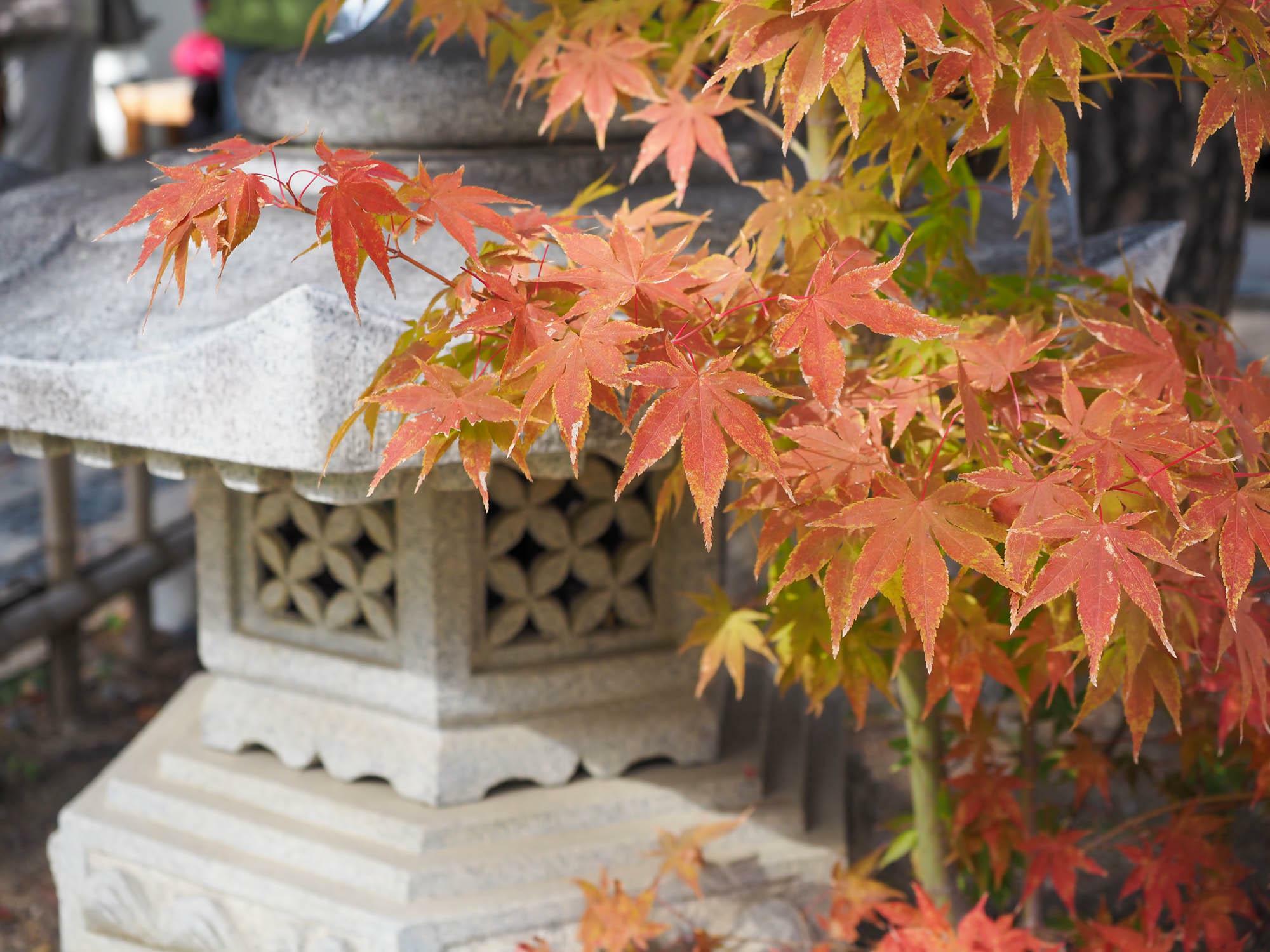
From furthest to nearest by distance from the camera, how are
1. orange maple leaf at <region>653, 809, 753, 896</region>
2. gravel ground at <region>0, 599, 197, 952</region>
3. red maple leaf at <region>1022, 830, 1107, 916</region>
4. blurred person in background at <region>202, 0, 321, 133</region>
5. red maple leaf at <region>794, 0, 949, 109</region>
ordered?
blurred person in background at <region>202, 0, 321, 133</region> < gravel ground at <region>0, 599, 197, 952</region> < orange maple leaf at <region>653, 809, 753, 896</region> < red maple leaf at <region>1022, 830, 1107, 916</region> < red maple leaf at <region>794, 0, 949, 109</region>

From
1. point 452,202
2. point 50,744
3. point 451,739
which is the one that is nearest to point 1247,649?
point 452,202

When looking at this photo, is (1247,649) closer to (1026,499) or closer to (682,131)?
(1026,499)

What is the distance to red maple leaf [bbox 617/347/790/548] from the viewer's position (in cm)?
109

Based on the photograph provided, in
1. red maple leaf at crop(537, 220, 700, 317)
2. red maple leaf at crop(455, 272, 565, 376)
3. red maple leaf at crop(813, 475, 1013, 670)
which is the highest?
red maple leaf at crop(537, 220, 700, 317)

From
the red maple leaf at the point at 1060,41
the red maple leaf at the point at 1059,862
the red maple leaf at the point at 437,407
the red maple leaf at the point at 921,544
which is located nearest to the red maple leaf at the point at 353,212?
the red maple leaf at the point at 437,407

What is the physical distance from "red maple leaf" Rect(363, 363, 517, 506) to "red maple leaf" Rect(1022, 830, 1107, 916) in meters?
1.11

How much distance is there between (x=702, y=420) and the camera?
43.6 inches

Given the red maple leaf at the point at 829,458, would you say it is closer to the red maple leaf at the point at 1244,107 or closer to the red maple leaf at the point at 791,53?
the red maple leaf at the point at 791,53

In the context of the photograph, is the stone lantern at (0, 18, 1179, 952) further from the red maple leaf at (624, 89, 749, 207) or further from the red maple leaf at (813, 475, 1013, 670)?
the red maple leaf at (813, 475, 1013, 670)

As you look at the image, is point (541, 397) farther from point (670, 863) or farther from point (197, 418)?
point (670, 863)

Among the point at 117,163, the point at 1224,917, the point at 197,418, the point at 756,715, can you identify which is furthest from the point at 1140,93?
the point at 197,418

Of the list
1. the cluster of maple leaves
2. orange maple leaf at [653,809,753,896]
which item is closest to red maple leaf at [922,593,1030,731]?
the cluster of maple leaves

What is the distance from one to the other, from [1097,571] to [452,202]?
26.6 inches

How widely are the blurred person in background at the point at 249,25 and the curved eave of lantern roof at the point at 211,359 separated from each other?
32.4ft
